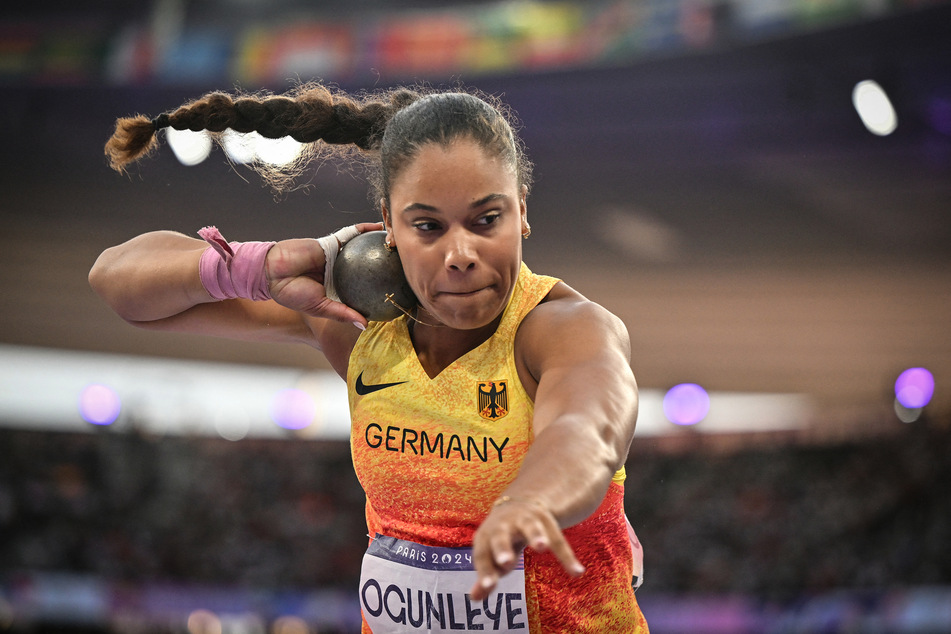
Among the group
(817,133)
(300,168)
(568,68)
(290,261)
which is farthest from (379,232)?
(817,133)

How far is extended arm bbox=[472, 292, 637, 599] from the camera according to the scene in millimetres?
994

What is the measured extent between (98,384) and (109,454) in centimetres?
85

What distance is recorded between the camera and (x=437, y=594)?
1.55 m

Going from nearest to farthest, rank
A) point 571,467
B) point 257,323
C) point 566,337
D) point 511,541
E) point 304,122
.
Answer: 1. point 511,541
2. point 571,467
3. point 566,337
4. point 304,122
5. point 257,323

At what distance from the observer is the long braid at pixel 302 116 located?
6.20 feet

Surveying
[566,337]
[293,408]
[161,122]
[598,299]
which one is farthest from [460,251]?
[293,408]

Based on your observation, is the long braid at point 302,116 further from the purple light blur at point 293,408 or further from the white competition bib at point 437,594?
the purple light blur at point 293,408

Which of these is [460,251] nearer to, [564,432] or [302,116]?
[564,432]

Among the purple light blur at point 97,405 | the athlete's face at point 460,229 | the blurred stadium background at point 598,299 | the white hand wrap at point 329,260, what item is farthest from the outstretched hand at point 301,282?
the purple light blur at point 97,405

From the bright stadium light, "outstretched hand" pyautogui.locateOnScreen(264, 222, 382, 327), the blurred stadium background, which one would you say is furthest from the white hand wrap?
the bright stadium light

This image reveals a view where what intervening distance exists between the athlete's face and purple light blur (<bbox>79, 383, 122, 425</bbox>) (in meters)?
9.54

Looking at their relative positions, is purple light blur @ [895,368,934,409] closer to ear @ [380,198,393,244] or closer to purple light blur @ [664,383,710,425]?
purple light blur @ [664,383,710,425]

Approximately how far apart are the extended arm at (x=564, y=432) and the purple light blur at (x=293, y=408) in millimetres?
9861

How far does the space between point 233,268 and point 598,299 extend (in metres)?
8.06
